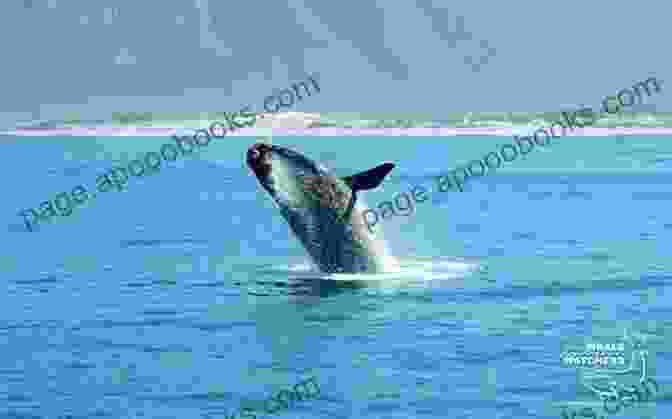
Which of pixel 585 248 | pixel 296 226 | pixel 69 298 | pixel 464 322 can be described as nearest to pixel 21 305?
pixel 69 298

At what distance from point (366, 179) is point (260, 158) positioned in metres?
2.64

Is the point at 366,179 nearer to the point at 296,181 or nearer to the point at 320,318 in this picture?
the point at 296,181

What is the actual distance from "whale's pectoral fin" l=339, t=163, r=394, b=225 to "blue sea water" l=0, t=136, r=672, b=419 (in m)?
2.54

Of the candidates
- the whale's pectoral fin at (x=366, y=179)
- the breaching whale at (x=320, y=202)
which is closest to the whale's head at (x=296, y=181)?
the breaching whale at (x=320, y=202)

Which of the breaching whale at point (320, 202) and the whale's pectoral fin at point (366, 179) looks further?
the breaching whale at point (320, 202)

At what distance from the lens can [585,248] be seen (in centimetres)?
5031

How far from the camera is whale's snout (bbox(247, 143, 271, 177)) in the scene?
105 ft

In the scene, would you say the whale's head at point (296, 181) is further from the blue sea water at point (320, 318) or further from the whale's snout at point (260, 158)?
the blue sea water at point (320, 318)

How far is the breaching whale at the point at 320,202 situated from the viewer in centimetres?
3303

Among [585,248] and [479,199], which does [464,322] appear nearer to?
[585,248]

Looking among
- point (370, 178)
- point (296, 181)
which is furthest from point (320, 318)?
point (296, 181)

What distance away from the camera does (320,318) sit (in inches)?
1236

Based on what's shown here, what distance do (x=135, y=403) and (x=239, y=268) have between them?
2052 cm

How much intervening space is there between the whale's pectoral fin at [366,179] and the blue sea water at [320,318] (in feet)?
8.32
